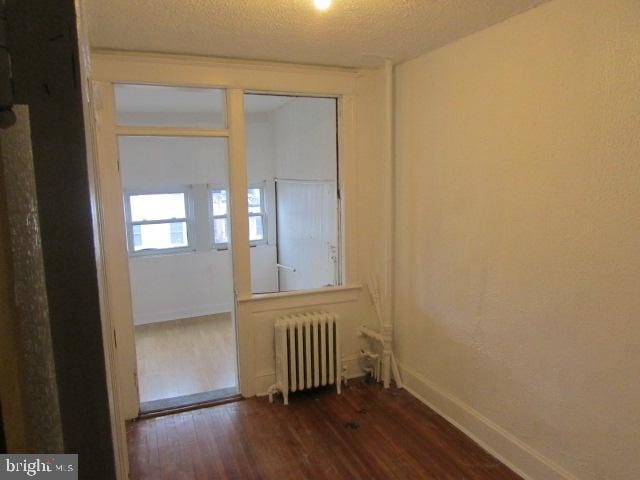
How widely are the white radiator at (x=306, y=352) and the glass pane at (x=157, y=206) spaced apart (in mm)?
2852

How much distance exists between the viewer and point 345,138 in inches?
131

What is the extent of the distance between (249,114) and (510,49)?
3.66 m

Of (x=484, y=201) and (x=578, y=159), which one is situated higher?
(x=578, y=159)

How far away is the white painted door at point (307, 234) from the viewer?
386cm

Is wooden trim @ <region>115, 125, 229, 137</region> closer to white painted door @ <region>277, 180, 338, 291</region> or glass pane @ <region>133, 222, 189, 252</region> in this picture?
white painted door @ <region>277, 180, 338, 291</region>

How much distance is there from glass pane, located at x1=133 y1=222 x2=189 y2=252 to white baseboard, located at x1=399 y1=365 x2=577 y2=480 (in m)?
3.44

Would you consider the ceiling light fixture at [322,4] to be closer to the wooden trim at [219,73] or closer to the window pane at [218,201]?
the wooden trim at [219,73]

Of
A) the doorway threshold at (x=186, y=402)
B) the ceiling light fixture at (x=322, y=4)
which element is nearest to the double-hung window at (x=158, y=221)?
the doorway threshold at (x=186, y=402)

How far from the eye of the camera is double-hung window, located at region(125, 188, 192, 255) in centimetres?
529

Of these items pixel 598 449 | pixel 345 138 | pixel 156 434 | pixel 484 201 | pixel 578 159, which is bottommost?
pixel 156 434

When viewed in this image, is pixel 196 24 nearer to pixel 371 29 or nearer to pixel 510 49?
pixel 371 29

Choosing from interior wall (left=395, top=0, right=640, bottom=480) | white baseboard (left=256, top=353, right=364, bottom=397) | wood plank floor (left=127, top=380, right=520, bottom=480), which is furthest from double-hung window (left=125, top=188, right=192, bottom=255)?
interior wall (left=395, top=0, right=640, bottom=480)

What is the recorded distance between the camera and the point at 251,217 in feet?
18.4

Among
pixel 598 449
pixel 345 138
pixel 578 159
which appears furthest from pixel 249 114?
pixel 598 449
